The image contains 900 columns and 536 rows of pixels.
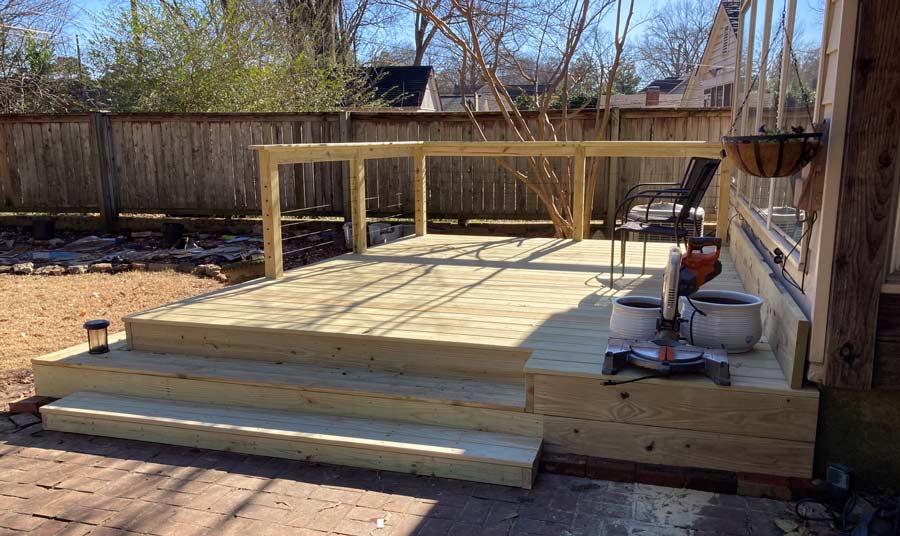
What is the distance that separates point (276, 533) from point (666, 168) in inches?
241

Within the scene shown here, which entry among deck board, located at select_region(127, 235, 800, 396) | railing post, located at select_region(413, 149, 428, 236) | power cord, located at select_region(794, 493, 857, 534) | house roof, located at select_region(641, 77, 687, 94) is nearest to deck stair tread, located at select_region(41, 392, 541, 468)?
deck board, located at select_region(127, 235, 800, 396)

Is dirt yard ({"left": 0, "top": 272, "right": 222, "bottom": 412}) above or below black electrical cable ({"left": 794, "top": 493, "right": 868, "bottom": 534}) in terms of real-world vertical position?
above

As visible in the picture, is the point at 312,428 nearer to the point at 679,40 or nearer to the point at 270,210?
the point at 270,210

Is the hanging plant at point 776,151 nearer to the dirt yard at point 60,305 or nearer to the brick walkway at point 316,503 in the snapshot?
the brick walkway at point 316,503

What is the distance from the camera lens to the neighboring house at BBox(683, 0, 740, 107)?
10156 millimetres

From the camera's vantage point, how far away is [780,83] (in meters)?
3.22

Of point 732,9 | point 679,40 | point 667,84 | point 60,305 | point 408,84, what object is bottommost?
point 60,305

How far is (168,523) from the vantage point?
2.19 metres

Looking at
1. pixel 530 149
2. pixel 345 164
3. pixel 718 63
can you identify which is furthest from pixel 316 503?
pixel 718 63

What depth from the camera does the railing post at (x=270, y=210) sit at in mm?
3861

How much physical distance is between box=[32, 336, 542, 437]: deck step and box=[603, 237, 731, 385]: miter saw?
43 centimetres

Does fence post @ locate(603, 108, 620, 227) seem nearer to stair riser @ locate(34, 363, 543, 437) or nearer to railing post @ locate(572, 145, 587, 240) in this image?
railing post @ locate(572, 145, 587, 240)

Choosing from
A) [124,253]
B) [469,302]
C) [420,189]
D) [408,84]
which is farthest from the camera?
[408,84]

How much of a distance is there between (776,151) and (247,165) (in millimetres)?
6954
